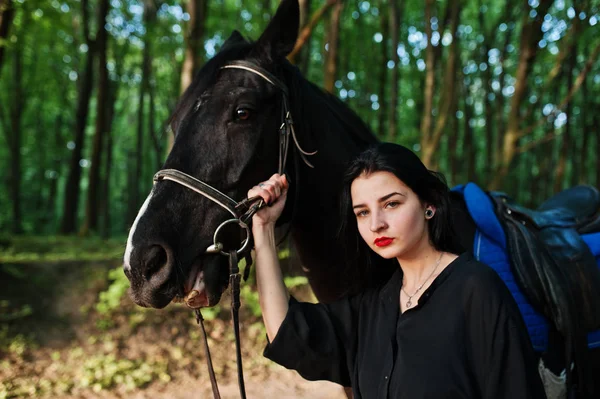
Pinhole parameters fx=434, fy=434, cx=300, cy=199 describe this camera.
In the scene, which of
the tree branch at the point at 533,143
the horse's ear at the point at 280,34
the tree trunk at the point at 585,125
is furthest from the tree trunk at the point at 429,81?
the tree trunk at the point at 585,125

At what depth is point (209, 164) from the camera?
1.71 m

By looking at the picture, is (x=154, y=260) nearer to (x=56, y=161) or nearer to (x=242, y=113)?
(x=242, y=113)

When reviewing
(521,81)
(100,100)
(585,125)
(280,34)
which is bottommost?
(280,34)

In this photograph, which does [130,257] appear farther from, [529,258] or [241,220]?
[529,258]

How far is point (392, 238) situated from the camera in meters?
1.38

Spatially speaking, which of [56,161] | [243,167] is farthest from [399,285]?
[56,161]

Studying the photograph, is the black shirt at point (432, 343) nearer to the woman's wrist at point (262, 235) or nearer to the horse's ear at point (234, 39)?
the woman's wrist at point (262, 235)

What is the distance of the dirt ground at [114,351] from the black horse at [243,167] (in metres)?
3.50

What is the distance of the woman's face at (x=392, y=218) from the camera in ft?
4.50

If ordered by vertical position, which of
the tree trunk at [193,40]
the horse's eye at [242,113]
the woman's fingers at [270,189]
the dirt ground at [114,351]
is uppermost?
the tree trunk at [193,40]

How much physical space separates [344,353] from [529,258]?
0.98 meters

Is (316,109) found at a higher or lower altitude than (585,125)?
lower

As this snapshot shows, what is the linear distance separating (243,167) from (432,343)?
962mm

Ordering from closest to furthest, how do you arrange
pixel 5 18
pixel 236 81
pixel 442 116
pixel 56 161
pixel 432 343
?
pixel 432 343
pixel 236 81
pixel 5 18
pixel 442 116
pixel 56 161
